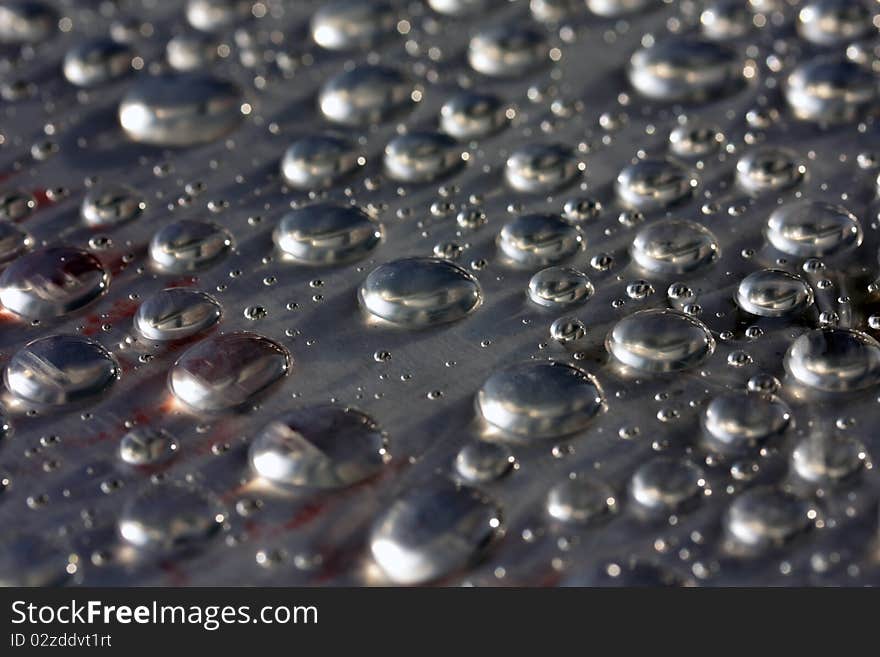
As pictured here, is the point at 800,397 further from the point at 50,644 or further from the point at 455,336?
the point at 50,644

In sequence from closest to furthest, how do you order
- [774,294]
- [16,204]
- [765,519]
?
[765,519], [774,294], [16,204]

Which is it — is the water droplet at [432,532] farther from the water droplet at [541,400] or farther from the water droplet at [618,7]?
the water droplet at [618,7]

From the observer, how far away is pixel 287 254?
68cm

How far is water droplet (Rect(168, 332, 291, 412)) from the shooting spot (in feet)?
1.93

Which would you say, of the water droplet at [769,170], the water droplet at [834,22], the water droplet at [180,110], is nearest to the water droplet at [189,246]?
the water droplet at [180,110]

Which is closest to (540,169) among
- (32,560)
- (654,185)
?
Result: (654,185)

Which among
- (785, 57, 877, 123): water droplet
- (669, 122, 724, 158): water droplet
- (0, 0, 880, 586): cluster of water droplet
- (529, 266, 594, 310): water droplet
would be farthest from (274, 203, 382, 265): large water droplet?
(785, 57, 877, 123): water droplet

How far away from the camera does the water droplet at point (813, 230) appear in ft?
2.14

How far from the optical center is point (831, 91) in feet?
2.50

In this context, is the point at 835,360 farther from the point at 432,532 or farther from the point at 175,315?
the point at 175,315

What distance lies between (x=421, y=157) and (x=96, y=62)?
280mm

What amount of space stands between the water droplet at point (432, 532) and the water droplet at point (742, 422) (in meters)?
0.12

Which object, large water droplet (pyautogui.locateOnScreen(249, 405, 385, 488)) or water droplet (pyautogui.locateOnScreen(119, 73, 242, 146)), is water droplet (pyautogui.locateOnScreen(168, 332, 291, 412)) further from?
water droplet (pyautogui.locateOnScreen(119, 73, 242, 146))

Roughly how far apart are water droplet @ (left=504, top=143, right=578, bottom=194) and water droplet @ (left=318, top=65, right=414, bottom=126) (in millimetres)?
102
